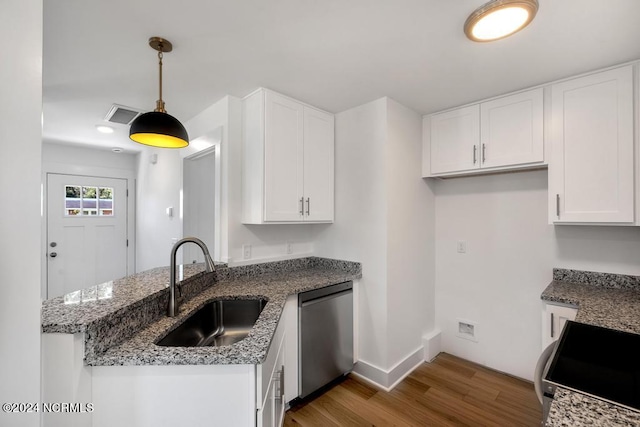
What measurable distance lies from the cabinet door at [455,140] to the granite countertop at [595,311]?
3.66ft

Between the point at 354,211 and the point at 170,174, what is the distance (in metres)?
2.26

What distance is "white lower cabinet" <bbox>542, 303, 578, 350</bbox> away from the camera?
1727 mm

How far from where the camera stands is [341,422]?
6.13 ft

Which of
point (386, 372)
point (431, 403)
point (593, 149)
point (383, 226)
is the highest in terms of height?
point (593, 149)

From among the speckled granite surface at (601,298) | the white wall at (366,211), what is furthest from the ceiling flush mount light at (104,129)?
the speckled granite surface at (601,298)

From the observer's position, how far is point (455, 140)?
2.49 meters

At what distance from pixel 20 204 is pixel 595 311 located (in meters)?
2.51

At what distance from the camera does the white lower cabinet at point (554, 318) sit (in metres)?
1.73

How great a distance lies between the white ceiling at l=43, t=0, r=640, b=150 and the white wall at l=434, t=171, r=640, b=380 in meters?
Answer: 0.91

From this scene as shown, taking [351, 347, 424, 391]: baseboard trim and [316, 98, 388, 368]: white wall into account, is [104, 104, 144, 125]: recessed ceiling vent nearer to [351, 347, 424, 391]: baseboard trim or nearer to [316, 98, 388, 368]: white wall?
[316, 98, 388, 368]: white wall

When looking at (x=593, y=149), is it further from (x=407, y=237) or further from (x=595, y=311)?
(x=407, y=237)

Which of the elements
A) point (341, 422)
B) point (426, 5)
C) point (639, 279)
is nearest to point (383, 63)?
point (426, 5)

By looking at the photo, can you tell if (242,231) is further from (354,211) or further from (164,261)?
(164,261)

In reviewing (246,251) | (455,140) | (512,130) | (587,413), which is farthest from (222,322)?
(512,130)
